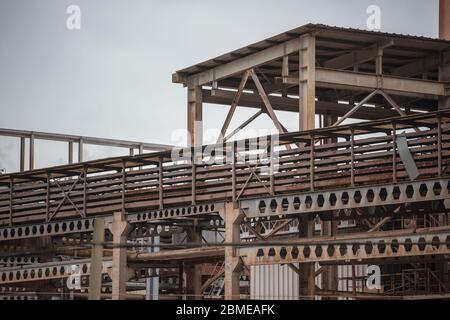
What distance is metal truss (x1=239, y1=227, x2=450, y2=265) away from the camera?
37.6 metres

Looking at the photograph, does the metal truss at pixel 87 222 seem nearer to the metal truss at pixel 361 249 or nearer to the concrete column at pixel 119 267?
the concrete column at pixel 119 267

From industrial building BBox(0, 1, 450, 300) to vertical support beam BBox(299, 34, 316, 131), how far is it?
0.15ft

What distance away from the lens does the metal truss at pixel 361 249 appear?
37594 millimetres

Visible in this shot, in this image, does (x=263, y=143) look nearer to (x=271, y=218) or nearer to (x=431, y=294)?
(x=271, y=218)

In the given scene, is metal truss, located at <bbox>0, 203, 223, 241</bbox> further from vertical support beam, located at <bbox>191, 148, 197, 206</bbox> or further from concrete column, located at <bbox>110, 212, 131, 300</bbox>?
concrete column, located at <bbox>110, 212, 131, 300</bbox>

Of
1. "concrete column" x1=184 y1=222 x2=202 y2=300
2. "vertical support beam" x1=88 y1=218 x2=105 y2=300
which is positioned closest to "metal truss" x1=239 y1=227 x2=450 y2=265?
"concrete column" x1=184 y1=222 x2=202 y2=300

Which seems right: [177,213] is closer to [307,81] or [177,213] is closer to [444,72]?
[307,81]

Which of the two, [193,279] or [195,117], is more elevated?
[195,117]

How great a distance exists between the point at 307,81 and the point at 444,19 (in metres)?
15.0

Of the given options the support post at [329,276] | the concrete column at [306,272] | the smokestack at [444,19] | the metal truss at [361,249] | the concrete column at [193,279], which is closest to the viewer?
the metal truss at [361,249]

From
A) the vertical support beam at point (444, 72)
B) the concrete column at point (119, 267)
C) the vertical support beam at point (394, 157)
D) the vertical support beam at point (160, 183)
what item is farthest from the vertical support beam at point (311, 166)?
the vertical support beam at point (444, 72)

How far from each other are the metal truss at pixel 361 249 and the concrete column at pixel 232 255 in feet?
1.05

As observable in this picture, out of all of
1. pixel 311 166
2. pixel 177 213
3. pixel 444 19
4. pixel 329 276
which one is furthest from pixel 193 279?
pixel 444 19

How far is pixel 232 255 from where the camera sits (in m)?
42.3
